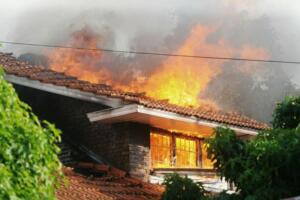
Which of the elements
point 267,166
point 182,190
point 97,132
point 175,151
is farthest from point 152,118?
point 267,166

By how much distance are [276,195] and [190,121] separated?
20.2ft

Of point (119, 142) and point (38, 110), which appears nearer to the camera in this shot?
point (119, 142)

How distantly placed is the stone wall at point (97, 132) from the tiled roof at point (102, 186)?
28.6 inches

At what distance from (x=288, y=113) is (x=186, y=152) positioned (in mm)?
6107

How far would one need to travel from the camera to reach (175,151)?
20234mm

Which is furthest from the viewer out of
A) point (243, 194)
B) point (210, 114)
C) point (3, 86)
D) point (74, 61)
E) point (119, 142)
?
point (74, 61)

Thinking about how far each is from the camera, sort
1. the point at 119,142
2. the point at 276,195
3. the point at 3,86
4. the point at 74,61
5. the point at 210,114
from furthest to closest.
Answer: the point at 74,61 → the point at 210,114 → the point at 119,142 → the point at 276,195 → the point at 3,86

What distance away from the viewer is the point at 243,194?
14156 mm

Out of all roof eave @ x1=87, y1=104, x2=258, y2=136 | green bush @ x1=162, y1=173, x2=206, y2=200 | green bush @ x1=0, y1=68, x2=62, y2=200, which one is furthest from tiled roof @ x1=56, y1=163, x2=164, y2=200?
green bush @ x1=0, y1=68, x2=62, y2=200

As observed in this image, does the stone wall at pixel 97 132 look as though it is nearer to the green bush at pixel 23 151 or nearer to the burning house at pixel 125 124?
the burning house at pixel 125 124

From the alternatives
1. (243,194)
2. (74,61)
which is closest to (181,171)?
(243,194)

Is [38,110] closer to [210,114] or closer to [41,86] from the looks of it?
[41,86]

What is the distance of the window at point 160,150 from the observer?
1958 cm

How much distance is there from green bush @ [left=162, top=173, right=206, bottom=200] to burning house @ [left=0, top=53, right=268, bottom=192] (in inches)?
124
